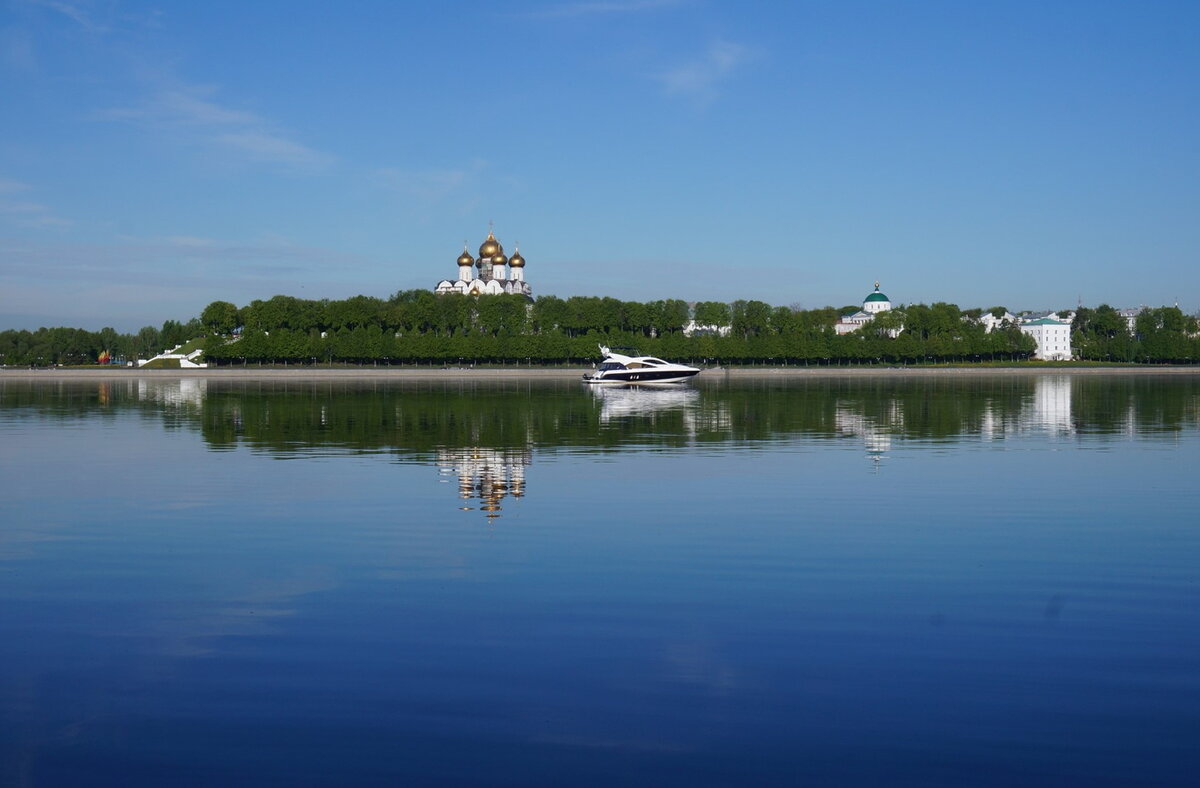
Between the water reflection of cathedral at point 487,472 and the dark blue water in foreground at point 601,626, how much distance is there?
0.20 metres

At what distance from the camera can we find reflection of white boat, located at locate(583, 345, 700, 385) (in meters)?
95.8

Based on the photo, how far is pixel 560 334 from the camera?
138 m

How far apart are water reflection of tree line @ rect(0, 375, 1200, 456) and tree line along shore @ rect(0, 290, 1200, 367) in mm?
61583

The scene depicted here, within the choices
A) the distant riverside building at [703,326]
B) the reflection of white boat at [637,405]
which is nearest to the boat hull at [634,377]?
the reflection of white boat at [637,405]

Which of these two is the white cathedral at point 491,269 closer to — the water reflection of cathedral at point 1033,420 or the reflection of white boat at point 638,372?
the reflection of white boat at point 638,372

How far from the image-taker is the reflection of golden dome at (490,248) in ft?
579

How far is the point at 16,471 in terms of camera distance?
27.0m

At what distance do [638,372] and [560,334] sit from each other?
42.9m

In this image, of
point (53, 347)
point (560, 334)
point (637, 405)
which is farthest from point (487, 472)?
point (53, 347)

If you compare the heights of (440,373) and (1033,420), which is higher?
(440,373)

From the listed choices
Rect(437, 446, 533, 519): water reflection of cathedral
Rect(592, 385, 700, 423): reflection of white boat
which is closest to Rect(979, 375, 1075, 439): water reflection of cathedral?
Rect(592, 385, 700, 423): reflection of white boat

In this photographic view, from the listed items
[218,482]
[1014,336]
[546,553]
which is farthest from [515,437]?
[1014,336]

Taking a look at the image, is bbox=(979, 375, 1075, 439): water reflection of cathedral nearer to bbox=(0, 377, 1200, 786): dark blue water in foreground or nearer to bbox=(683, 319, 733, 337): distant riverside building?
bbox=(0, 377, 1200, 786): dark blue water in foreground

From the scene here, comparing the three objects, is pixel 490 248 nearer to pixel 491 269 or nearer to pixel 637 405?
pixel 491 269
